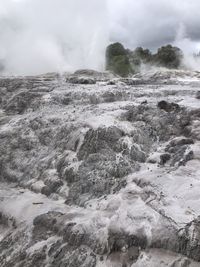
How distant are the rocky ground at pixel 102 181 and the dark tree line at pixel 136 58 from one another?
42.0 m

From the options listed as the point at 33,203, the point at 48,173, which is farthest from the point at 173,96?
the point at 33,203

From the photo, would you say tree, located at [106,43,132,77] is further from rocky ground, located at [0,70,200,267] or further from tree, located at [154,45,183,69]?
rocky ground, located at [0,70,200,267]

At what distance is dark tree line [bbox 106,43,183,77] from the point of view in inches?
2574

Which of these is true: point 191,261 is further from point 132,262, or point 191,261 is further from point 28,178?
point 28,178

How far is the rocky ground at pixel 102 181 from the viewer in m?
11.8

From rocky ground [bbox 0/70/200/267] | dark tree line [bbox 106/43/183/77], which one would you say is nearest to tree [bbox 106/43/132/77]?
dark tree line [bbox 106/43/183/77]

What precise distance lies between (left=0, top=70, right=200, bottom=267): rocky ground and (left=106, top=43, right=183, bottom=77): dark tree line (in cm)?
4204

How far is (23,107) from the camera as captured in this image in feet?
82.9

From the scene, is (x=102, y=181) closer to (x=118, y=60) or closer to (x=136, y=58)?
(x=118, y=60)

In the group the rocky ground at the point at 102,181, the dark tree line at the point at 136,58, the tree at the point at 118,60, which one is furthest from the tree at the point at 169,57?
the rocky ground at the point at 102,181

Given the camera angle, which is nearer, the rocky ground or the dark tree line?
the rocky ground

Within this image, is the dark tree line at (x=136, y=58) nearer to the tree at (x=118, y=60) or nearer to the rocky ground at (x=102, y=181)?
the tree at (x=118, y=60)

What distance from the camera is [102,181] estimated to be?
15.2 meters

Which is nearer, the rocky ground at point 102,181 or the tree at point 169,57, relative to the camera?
the rocky ground at point 102,181
